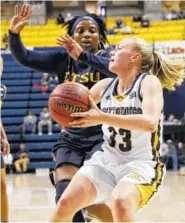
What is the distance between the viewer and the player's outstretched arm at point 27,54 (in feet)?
9.93

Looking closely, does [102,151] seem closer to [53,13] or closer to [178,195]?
[178,195]

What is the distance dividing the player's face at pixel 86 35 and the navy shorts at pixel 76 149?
2.17 feet

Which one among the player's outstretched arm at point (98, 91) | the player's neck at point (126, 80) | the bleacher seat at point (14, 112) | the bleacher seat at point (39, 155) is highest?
the player's neck at point (126, 80)

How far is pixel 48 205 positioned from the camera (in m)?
5.17

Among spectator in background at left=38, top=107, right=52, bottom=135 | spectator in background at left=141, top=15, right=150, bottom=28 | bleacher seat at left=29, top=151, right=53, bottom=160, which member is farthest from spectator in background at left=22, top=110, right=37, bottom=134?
spectator in background at left=141, top=15, right=150, bottom=28

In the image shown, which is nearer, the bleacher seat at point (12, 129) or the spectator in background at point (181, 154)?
the spectator in background at point (181, 154)

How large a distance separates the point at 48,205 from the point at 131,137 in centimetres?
301

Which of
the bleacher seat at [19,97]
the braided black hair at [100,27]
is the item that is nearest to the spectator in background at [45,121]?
the bleacher seat at [19,97]

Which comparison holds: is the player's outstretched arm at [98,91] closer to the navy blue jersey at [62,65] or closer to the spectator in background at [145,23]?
the navy blue jersey at [62,65]

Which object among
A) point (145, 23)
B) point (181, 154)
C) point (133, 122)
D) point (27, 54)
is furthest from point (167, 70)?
point (145, 23)

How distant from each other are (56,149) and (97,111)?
40.5 inches

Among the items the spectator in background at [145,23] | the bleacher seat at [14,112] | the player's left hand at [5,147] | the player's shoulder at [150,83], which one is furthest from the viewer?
the spectator in background at [145,23]

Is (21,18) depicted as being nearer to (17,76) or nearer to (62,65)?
(62,65)

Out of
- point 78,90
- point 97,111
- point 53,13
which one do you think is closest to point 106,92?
point 78,90
